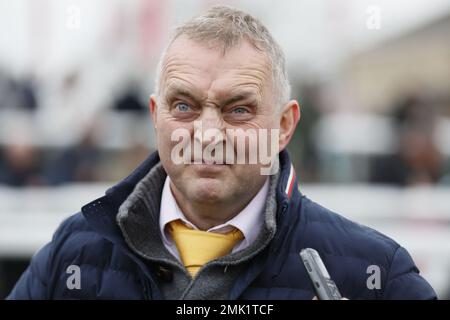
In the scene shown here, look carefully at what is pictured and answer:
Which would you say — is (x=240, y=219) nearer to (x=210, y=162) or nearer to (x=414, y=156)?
(x=210, y=162)

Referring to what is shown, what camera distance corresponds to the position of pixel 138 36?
1087 centimetres

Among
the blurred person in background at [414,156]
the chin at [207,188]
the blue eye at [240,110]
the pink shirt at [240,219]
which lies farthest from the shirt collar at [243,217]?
the blurred person in background at [414,156]

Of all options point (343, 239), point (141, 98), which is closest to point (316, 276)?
point (343, 239)

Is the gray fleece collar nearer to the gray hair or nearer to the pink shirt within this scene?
the pink shirt

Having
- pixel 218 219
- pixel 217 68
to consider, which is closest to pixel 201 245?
pixel 218 219

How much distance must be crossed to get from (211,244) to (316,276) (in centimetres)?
51

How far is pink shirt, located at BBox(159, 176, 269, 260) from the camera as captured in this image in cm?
321

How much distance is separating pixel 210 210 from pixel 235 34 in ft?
1.92

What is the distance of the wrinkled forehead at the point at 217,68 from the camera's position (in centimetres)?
308

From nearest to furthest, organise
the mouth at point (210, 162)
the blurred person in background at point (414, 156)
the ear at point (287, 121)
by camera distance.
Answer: the mouth at point (210, 162) → the ear at point (287, 121) → the blurred person in background at point (414, 156)

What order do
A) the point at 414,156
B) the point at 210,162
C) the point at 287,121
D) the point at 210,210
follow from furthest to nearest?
the point at 414,156
the point at 287,121
the point at 210,210
the point at 210,162

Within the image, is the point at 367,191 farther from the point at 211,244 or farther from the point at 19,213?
the point at 211,244

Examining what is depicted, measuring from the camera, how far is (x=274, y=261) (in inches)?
123

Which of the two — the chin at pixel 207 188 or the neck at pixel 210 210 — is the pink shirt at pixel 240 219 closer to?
the neck at pixel 210 210
